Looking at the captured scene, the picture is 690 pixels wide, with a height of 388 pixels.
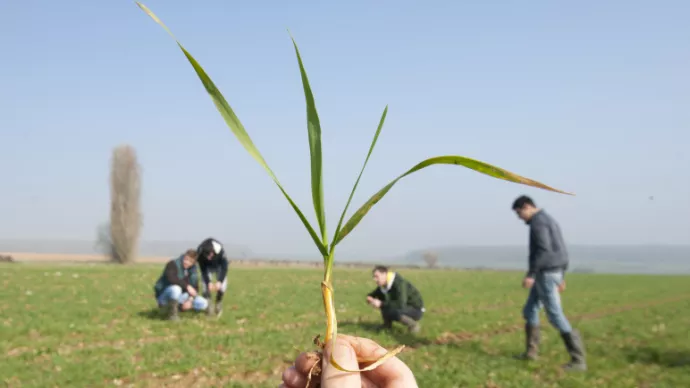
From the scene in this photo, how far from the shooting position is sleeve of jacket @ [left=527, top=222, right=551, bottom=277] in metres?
8.83

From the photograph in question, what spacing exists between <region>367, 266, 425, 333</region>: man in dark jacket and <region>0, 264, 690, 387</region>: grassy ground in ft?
1.27

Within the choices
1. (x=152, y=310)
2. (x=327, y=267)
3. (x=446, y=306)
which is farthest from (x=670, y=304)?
(x=327, y=267)

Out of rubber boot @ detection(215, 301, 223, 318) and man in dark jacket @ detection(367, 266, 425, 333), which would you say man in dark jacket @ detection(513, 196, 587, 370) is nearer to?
man in dark jacket @ detection(367, 266, 425, 333)

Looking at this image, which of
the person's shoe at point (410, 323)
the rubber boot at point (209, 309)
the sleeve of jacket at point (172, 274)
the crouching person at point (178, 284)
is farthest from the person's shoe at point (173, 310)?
the person's shoe at point (410, 323)

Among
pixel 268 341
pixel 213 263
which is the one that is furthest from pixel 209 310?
pixel 268 341

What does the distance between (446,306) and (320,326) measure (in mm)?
6488

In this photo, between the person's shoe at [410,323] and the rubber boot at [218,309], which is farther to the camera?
the rubber boot at [218,309]

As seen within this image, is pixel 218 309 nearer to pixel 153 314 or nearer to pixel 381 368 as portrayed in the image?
pixel 153 314

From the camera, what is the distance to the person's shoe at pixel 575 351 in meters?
8.91

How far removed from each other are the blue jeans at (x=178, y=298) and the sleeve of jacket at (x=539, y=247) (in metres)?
7.74

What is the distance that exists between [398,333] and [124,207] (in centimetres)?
4814

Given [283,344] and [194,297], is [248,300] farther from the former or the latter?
[283,344]

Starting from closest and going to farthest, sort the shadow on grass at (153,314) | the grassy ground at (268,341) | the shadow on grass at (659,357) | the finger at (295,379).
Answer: the finger at (295,379) → the grassy ground at (268,341) → the shadow on grass at (659,357) → the shadow on grass at (153,314)

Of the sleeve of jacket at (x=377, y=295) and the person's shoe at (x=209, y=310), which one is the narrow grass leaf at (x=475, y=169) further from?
the person's shoe at (x=209, y=310)
